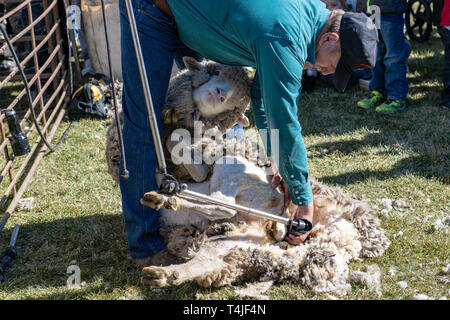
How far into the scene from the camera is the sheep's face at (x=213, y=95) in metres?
2.98

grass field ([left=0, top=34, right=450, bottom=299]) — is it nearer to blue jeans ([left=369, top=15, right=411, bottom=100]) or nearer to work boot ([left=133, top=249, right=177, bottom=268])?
work boot ([left=133, top=249, right=177, bottom=268])

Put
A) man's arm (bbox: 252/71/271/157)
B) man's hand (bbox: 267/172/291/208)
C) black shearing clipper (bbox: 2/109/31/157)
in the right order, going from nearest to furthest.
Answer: man's arm (bbox: 252/71/271/157)
man's hand (bbox: 267/172/291/208)
black shearing clipper (bbox: 2/109/31/157)

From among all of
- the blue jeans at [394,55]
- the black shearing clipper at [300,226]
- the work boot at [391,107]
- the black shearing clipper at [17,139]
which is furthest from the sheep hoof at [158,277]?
the blue jeans at [394,55]

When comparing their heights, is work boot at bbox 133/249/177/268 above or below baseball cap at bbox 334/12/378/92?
below

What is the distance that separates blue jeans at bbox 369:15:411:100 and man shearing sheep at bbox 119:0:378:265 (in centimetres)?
327

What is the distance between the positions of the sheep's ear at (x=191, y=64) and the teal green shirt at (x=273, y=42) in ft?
0.73

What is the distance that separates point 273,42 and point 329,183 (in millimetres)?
2125

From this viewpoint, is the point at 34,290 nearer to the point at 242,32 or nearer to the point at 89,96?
the point at 242,32

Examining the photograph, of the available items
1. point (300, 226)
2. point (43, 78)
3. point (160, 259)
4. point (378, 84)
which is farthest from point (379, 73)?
point (160, 259)

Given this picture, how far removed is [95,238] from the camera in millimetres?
3553

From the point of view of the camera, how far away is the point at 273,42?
7.87ft

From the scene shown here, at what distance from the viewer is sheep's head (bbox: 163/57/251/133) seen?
3.00m

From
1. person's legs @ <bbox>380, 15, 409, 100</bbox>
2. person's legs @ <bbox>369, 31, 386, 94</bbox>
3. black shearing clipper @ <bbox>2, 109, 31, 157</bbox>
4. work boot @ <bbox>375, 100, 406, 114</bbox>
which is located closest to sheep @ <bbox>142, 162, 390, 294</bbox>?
black shearing clipper @ <bbox>2, 109, 31, 157</bbox>

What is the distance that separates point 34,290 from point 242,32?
191cm
